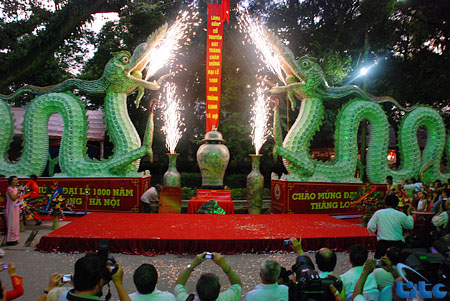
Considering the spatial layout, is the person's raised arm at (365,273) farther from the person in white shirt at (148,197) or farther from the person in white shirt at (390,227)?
the person in white shirt at (148,197)

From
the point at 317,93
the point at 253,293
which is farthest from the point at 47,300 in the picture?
the point at 317,93

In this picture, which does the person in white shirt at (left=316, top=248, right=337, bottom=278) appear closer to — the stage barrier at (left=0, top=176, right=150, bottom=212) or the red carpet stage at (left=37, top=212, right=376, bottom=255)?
the red carpet stage at (left=37, top=212, right=376, bottom=255)

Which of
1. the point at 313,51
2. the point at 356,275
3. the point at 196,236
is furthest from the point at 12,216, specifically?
the point at 313,51

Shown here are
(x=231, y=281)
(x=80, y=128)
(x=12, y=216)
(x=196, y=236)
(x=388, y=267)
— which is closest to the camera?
(x=231, y=281)

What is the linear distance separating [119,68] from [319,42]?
29.6ft

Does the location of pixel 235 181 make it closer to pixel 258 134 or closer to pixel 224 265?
pixel 258 134

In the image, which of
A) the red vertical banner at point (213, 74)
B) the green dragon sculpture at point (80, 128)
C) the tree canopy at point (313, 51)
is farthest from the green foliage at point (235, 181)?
the green dragon sculpture at point (80, 128)

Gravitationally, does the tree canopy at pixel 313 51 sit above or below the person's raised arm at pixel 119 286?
above

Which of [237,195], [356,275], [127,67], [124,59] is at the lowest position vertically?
[237,195]

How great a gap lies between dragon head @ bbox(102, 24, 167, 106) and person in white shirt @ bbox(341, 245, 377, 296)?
747cm

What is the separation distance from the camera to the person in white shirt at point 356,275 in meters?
2.16

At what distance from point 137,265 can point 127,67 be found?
5943mm

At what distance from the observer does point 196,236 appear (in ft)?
16.1

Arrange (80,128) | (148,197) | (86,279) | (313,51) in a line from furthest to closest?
(313,51)
(80,128)
(148,197)
(86,279)
